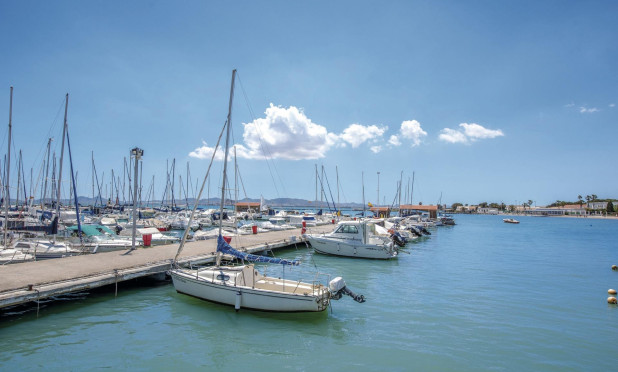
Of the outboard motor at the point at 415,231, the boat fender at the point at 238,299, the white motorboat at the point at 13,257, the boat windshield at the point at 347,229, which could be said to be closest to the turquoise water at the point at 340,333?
the boat fender at the point at 238,299

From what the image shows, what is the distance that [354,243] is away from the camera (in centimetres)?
2802

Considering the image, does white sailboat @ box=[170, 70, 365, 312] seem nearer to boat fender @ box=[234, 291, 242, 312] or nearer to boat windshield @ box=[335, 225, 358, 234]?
boat fender @ box=[234, 291, 242, 312]

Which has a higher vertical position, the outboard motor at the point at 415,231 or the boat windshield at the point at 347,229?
the boat windshield at the point at 347,229

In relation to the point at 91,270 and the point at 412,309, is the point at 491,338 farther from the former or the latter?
the point at 91,270

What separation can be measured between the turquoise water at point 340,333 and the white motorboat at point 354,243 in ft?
27.3

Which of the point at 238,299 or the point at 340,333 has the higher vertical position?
the point at 238,299

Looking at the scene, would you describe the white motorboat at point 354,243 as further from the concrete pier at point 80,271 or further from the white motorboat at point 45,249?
the white motorboat at point 45,249

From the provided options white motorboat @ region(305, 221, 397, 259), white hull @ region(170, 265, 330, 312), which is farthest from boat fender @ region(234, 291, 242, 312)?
white motorboat @ region(305, 221, 397, 259)

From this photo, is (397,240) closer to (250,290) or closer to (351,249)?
(351,249)

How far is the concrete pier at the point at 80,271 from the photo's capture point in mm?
12172

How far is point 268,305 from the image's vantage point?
13297 mm

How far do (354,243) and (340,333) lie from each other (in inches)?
631

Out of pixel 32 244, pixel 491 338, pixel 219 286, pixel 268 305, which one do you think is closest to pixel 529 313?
pixel 491 338

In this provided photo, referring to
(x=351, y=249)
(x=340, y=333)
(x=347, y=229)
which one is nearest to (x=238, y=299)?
(x=340, y=333)
